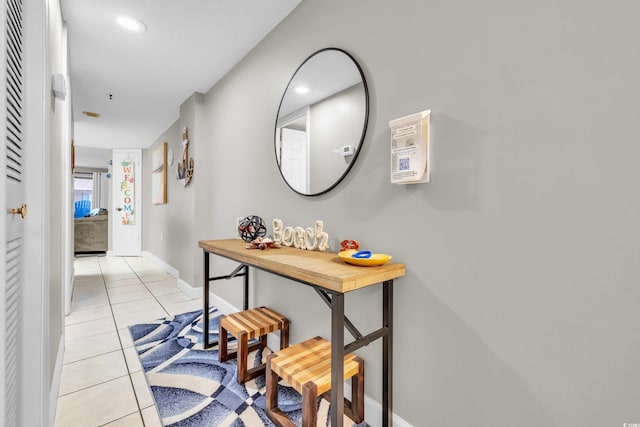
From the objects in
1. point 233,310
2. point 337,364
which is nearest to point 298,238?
point 337,364

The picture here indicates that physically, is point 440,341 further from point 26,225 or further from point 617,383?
point 26,225

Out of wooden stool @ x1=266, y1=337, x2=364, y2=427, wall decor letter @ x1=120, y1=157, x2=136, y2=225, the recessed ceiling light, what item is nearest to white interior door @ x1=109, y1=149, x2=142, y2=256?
wall decor letter @ x1=120, y1=157, x2=136, y2=225

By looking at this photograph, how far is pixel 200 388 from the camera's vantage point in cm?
157

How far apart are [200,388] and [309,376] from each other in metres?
0.77

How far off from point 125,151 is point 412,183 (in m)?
6.68

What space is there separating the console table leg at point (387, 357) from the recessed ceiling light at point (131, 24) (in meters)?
2.39

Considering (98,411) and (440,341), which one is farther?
(98,411)

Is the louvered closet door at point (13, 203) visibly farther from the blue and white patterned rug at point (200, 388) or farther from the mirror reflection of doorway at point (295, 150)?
the mirror reflection of doorway at point (295, 150)

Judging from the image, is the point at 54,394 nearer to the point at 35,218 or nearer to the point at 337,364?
the point at 35,218

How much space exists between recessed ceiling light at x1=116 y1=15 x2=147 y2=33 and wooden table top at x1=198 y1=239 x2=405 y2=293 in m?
1.80

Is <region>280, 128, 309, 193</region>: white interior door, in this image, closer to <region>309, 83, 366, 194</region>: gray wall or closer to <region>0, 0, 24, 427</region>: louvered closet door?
<region>309, 83, 366, 194</region>: gray wall

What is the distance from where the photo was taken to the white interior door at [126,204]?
594cm

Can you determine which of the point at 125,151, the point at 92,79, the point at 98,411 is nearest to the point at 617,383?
the point at 98,411

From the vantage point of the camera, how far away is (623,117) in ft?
2.37
